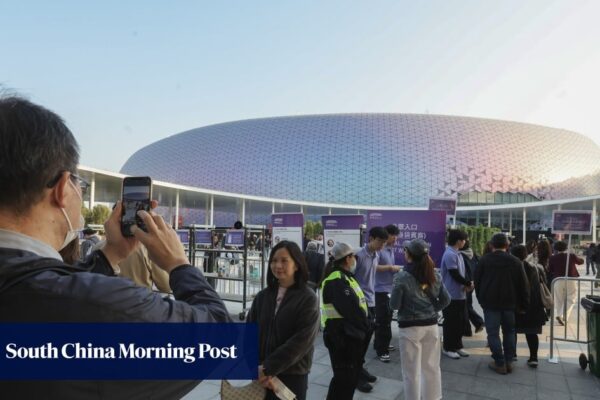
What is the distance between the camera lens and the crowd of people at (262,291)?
2.91 feet

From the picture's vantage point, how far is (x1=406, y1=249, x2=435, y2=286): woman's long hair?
4188 mm

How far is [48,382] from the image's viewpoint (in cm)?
89

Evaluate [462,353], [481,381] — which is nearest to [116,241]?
[481,381]

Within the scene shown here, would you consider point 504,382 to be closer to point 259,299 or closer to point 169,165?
point 259,299

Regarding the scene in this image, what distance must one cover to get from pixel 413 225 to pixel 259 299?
5041 millimetres

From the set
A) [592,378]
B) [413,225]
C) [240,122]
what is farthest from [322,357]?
[240,122]

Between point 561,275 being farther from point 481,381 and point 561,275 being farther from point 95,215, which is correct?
point 95,215

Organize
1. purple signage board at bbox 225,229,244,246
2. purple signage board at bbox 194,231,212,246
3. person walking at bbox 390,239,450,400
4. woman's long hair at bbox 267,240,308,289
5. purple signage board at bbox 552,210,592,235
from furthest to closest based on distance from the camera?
purple signage board at bbox 194,231,212,246
purple signage board at bbox 225,229,244,246
purple signage board at bbox 552,210,592,235
person walking at bbox 390,239,450,400
woman's long hair at bbox 267,240,308,289

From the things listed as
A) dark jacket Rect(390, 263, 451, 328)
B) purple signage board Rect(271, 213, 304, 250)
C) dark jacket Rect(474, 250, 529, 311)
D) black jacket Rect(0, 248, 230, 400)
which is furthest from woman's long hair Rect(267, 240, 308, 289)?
purple signage board Rect(271, 213, 304, 250)

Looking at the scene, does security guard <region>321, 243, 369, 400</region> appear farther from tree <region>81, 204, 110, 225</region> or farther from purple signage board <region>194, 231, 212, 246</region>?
tree <region>81, 204, 110, 225</region>

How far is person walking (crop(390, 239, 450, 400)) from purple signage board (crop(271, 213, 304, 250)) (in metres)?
4.14

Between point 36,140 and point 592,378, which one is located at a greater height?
point 36,140

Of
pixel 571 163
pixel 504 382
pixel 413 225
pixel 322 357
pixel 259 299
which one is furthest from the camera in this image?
pixel 571 163

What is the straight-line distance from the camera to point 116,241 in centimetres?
152
